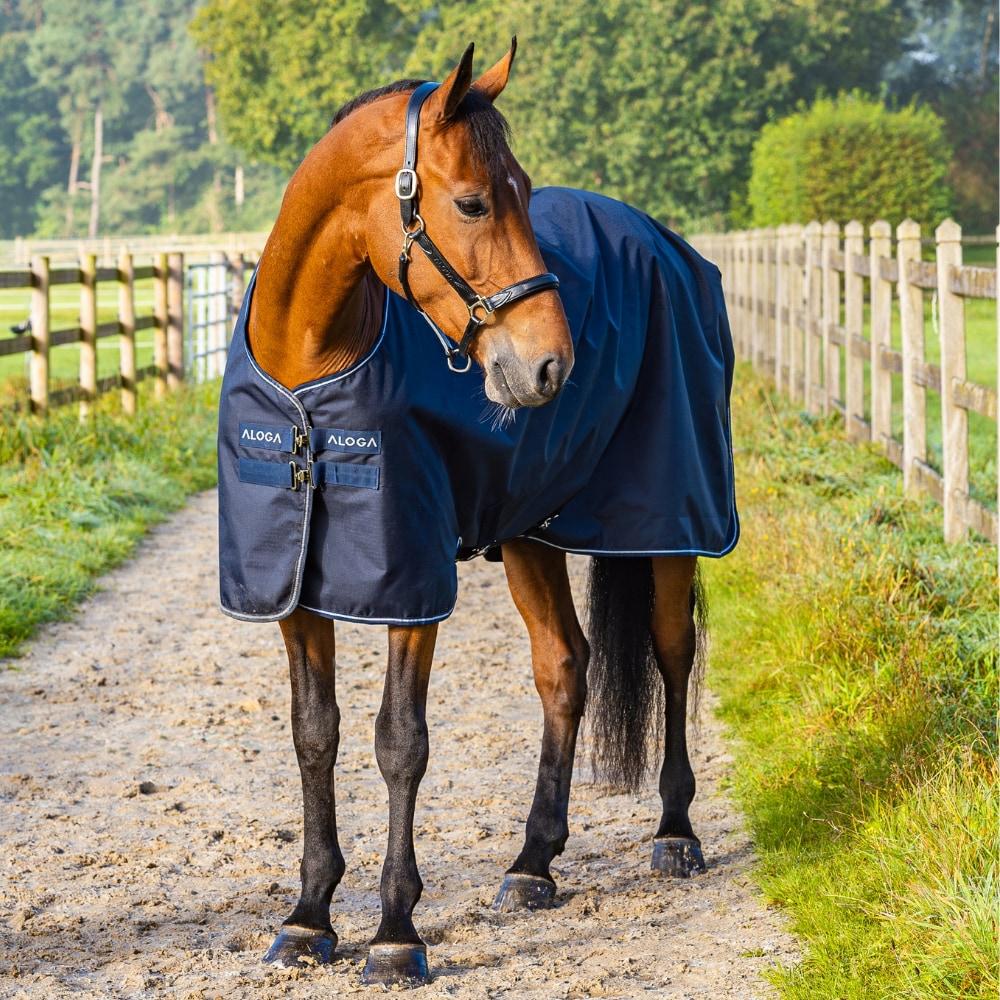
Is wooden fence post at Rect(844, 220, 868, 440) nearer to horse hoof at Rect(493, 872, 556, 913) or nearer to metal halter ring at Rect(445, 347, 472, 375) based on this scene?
horse hoof at Rect(493, 872, 556, 913)

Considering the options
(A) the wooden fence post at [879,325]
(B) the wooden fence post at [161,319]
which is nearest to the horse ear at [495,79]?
(A) the wooden fence post at [879,325]

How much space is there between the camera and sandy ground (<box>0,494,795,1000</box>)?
134 inches

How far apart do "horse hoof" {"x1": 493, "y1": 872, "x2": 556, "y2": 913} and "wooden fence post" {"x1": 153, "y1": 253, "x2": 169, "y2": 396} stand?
39.5 ft

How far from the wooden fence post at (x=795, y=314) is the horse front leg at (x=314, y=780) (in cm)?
1083

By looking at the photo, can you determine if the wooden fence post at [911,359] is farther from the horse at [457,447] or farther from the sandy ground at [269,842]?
the horse at [457,447]

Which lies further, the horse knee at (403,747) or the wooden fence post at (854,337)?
the wooden fence post at (854,337)

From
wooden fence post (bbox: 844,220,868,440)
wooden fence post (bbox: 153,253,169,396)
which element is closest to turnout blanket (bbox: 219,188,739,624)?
wooden fence post (bbox: 844,220,868,440)

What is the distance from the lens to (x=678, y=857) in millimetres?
4074

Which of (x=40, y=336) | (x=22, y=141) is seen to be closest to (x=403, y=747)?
(x=40, y=336)

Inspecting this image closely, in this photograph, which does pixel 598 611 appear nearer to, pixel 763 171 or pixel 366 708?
pixel 366 708

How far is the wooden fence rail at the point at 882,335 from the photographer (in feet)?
24.0

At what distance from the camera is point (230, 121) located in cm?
6247

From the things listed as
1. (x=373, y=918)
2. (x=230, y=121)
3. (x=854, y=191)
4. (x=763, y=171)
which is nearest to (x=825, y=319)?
(x=373, y=918)

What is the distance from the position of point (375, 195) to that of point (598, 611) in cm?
178
